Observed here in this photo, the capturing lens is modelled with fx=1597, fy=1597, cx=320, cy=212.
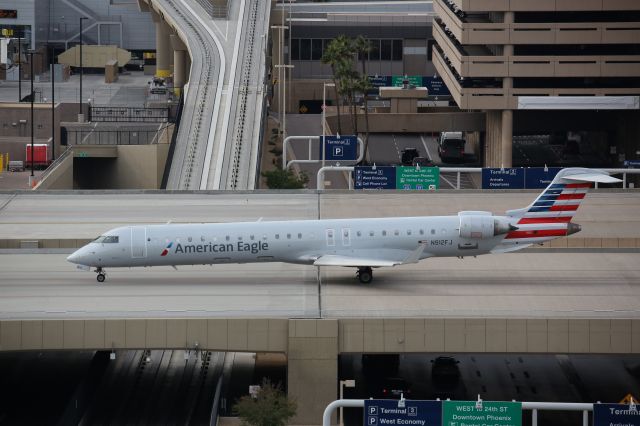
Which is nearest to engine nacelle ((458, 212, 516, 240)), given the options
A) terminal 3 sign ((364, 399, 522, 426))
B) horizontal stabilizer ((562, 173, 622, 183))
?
horizontal stabilizer ((562, 173, 622, 183))

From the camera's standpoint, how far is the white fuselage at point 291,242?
2739 inches

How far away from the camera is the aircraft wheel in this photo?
7038 centimetres

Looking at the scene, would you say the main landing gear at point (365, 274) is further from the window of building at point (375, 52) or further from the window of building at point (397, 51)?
the window of building at point (397, 51)

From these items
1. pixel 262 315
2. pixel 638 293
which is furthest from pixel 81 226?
pixel 638 293

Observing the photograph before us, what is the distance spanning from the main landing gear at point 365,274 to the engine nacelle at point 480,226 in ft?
14.5

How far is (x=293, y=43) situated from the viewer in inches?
6934

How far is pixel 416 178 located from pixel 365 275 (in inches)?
1127

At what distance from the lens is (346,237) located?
2746 inches

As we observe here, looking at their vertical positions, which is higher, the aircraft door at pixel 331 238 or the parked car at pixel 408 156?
the parked car at pixel 408 156

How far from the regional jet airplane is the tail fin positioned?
0.20 feet

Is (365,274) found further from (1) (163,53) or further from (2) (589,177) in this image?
(1) (163,53)

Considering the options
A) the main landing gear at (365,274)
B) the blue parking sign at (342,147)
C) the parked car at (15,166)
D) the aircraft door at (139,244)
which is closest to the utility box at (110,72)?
the parked car at (15,166)

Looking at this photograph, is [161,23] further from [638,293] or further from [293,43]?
[638,293]

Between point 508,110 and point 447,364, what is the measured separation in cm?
6714
